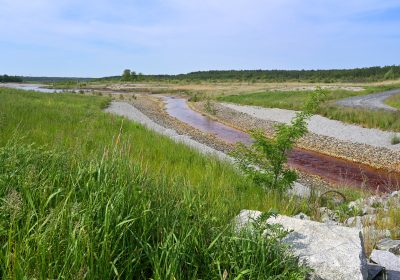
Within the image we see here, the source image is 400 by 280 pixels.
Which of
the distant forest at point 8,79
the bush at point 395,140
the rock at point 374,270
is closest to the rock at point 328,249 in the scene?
the rock at point 374,270

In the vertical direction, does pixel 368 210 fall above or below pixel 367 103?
above

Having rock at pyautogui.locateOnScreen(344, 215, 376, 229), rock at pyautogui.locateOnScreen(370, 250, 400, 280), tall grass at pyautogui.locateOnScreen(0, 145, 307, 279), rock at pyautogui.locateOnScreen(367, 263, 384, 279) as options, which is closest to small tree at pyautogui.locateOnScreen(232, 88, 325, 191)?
rock at pyautogui.locateOnScreen(344, 215, 376, 229)

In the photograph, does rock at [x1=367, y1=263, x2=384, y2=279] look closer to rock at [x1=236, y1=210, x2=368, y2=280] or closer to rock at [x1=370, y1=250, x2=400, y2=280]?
rock at [x1=370, y1=250, x2=400, y2=280]

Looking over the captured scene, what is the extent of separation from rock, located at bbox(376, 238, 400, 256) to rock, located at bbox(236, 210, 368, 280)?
1.29m

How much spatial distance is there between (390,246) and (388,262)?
0.77 metres

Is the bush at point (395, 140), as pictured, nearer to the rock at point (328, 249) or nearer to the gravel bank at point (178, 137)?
the gravel bank at point (178, 137)

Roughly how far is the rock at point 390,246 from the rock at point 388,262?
1.59 feet

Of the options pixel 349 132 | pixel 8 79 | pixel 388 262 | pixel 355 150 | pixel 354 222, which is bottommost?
pixel 355 150

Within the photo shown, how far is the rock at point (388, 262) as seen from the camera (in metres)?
3.75

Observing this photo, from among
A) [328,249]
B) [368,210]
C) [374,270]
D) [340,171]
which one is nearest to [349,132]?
[340,171]

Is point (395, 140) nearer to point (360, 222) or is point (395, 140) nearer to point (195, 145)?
point (195, 145)

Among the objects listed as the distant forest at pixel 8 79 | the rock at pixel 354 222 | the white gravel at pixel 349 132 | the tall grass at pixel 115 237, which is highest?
the distant forest at pixel 8 79

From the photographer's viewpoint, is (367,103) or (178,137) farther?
(367,103)

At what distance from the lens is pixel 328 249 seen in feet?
10.8
